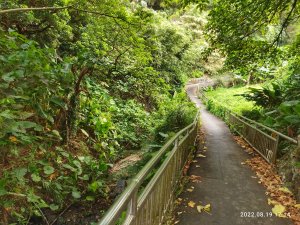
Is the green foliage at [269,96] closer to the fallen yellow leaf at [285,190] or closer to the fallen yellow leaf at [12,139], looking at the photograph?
the fallen yellow leaf at [285,190]

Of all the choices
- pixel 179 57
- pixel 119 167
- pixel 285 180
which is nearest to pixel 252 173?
pixel 285 180

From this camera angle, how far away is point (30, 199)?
3715 millimetres

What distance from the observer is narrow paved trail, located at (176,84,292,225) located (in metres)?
3.77

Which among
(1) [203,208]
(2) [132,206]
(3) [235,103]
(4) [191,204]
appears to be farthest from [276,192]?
(3) [235,103]

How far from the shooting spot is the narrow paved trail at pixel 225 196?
12.4ft

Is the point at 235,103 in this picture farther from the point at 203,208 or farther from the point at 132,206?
the point at 132,206

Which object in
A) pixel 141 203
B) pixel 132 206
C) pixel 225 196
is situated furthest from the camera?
pixel 225 196

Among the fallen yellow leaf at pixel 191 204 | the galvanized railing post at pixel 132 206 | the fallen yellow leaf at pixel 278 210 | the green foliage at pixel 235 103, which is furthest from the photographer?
the green foliage at pixel 235 103

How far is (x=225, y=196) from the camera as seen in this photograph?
178 inches

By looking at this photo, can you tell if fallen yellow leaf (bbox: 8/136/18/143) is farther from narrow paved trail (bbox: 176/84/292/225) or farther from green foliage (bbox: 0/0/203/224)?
narrow paved trail (bbox: 176/84/292/225)

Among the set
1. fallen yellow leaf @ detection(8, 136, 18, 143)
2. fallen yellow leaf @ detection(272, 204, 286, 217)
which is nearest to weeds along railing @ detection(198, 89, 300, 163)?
fallen yellow leaf @ detection(272, 204, 286, 217)

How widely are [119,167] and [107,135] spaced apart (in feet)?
5.23

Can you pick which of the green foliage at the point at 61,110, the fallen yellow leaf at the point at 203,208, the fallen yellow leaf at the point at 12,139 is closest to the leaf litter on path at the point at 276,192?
the fallen yellow leaf at the point at 203,208

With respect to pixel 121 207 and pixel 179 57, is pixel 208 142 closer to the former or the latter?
pixel 121 207
